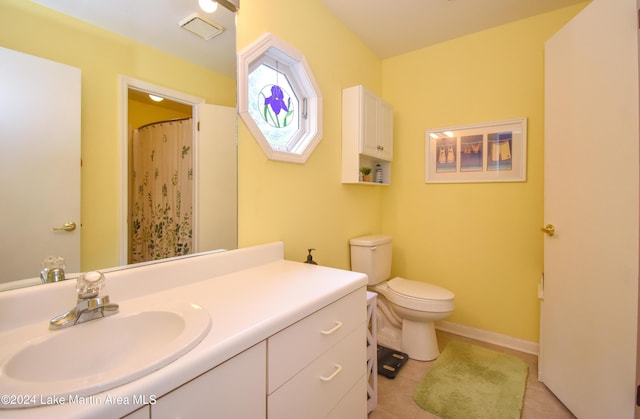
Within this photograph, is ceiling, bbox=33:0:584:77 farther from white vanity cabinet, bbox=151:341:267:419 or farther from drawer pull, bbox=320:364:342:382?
drawer pull, bbox=320:364:342:382

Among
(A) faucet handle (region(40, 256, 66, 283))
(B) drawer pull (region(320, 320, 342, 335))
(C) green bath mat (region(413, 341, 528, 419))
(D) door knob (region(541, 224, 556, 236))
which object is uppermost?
(D) door knob (region(541, 224, 556, 236))

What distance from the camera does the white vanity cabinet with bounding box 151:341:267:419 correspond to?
550 mm

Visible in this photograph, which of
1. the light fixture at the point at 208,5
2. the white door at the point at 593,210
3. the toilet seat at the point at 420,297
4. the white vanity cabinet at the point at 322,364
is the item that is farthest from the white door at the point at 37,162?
the white door at the point at 593,210

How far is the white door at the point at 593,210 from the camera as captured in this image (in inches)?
47.5

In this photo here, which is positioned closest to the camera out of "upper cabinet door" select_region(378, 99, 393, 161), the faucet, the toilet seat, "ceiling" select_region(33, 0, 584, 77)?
the faucet

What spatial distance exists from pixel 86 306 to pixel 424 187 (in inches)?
94.6

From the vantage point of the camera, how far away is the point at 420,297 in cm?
191

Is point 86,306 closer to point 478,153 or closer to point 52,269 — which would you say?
point 52,269

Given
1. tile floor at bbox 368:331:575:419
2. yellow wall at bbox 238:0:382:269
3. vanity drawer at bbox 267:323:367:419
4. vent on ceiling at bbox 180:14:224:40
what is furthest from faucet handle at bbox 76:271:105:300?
tile floor at bbox 368:331:575:419

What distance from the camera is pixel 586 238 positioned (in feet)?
4.56

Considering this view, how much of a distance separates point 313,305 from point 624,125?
5.02ft

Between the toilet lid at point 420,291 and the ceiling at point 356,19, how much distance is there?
1743 millimetres

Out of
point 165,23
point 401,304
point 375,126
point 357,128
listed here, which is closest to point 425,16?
point 375,126

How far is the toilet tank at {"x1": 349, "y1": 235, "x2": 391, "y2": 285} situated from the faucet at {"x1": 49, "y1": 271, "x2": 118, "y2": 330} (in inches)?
64.1
